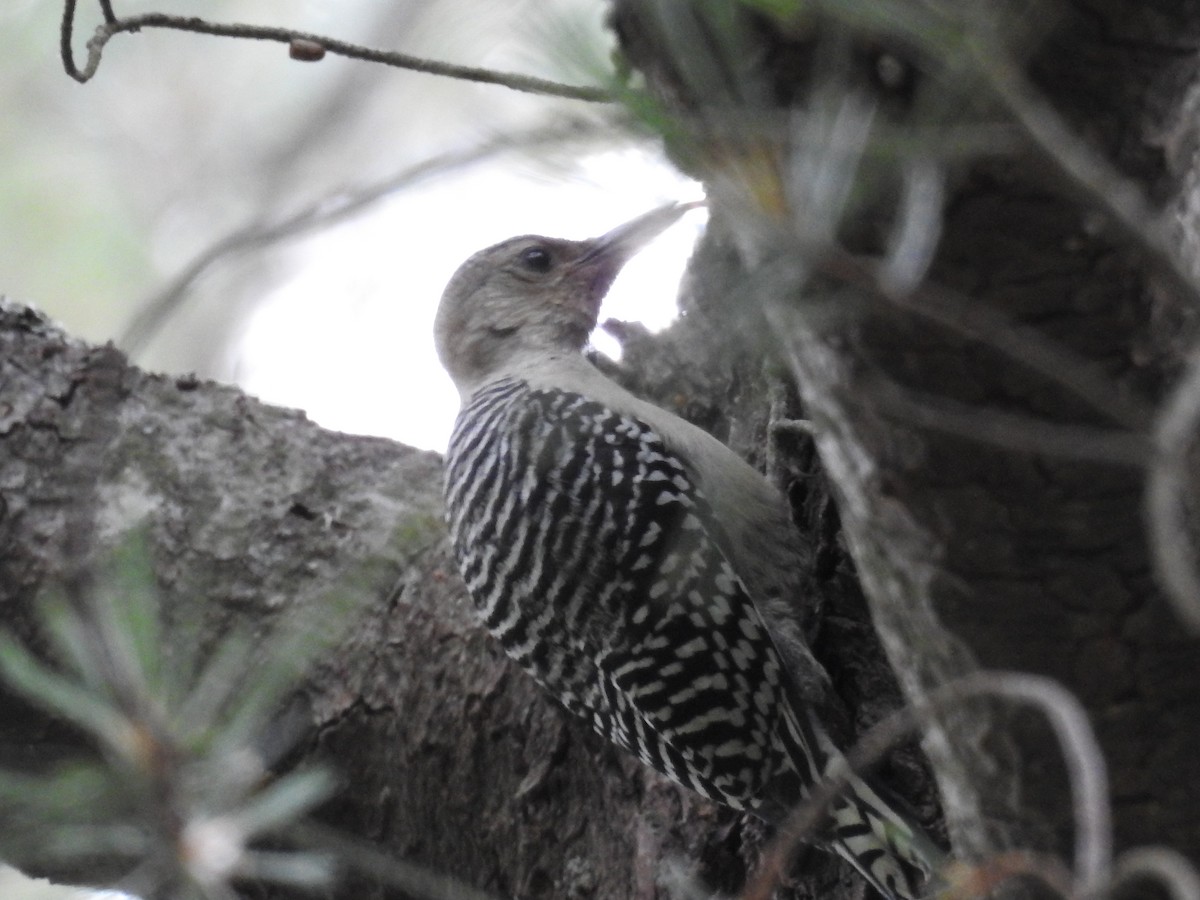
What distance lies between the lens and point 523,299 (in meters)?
4.03

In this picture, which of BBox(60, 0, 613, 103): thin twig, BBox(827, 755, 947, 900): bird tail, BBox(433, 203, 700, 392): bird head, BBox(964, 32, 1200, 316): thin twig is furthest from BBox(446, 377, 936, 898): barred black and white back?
BBox(964, 32, 1200, 316): thin twig

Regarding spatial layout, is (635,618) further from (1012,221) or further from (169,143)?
(169,143)

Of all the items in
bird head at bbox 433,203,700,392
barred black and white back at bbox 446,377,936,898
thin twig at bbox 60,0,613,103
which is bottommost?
barred black and white back at bbox 446,377,936,898

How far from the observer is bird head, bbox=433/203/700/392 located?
397 cm

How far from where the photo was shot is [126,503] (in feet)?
11.0

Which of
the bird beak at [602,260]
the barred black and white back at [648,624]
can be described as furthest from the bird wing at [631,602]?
the bird beak at [602,260]

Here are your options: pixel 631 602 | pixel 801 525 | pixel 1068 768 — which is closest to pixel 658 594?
pixel 631 602

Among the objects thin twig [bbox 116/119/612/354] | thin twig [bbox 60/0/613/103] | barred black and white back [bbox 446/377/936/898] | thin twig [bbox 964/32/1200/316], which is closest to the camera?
thin twig [bbox 964/32/1200/316]

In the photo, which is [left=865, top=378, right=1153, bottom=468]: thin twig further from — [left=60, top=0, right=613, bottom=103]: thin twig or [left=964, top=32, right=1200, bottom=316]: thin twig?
[left=60, top=0, right=613, bottom=103]: thin twig

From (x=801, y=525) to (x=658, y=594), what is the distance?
592 millimetres

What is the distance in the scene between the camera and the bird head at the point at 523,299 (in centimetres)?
397

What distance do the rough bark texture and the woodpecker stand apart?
6.8 inches

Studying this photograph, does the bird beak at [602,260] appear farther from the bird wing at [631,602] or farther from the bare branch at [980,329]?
the bare branch at [980,329]

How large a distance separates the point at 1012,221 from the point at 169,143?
22.8 ft
